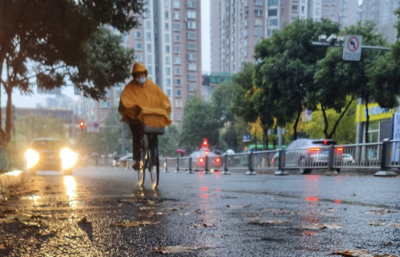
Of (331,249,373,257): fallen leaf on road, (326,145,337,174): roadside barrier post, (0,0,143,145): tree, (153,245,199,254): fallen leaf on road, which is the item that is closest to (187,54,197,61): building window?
(326,145,337,174): roadside barrier post

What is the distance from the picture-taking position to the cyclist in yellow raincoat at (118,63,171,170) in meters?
5.66

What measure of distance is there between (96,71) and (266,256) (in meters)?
12.1

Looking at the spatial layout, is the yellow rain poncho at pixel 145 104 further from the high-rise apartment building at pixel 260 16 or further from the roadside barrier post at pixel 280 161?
the high-rise apartment building at pixel 260 16

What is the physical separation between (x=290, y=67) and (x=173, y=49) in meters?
84.6

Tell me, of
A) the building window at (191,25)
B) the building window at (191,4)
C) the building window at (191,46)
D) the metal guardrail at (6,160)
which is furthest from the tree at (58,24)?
the building window at (191,4)

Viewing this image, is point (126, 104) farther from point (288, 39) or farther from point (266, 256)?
point (288, 39)

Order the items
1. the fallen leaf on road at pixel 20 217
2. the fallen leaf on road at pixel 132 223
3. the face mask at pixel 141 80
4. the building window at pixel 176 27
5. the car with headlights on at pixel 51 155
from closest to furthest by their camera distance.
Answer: the fallen leaf on road at pixel 132 223 → the fallen leaf on road at pixel 20 217 → the face mask at pixel 141 80 → the car with headlights on at pixel 51 155 → the building window at pixel 176 27

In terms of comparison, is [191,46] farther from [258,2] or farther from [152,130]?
[152,130]

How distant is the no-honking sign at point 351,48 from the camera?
624 inches

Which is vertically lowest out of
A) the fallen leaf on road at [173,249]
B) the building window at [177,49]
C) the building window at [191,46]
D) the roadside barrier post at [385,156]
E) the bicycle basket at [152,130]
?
the roadside barrier post at [385,156]

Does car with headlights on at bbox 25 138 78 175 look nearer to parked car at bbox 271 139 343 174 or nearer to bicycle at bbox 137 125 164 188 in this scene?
parked car at bbox 271 139 343 174

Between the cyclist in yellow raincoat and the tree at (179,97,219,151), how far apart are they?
46667 millimetres

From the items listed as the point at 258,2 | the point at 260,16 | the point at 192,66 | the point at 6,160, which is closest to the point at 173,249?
the point at 6,160

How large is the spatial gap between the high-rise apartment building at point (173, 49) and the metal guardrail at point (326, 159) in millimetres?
83087
